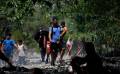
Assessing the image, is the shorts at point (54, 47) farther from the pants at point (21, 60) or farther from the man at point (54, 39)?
the pants at point (21, 60)

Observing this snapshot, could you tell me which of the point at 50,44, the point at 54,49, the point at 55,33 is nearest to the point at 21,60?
the point at 50,44

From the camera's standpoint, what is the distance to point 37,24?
38.5 m

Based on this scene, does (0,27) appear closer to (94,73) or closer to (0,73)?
(0,73)

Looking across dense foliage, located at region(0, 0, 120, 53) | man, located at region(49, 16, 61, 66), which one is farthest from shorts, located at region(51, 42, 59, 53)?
dense foliage, located at region(0, 0, 120, 53)

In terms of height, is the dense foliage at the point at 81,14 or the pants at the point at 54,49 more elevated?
the dense foliage at the point at 81,14

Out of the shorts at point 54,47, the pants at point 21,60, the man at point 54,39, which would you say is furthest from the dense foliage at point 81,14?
the pants at point 21,60

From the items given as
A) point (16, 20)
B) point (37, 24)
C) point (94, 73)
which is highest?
point (16, 20)

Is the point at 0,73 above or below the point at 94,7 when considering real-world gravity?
below

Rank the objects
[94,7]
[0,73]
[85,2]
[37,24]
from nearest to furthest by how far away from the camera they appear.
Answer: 1. [0,73]
2. [85,2]
3. [94,7]
4. [37,24]

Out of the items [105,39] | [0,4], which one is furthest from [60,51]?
[0,4]

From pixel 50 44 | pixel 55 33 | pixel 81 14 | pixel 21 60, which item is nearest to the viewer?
pixel 55 33

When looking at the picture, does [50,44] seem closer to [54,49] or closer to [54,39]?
[54,49]

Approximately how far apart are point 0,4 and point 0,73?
2068 millimetres

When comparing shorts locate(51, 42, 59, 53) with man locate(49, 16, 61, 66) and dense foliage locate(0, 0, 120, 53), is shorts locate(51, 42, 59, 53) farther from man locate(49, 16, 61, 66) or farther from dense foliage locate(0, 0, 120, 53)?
dense foliage locate(0, 0, 120, 53)
